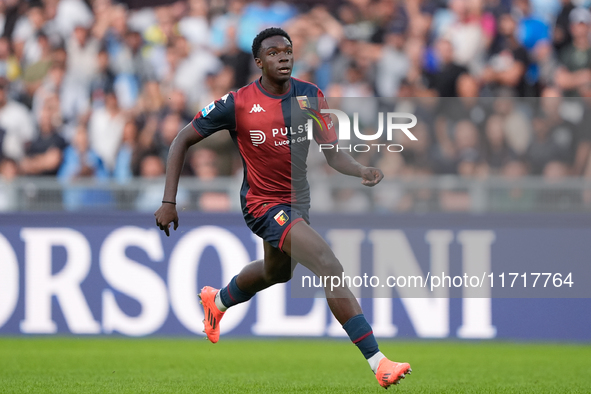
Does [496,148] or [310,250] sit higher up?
[496,148]

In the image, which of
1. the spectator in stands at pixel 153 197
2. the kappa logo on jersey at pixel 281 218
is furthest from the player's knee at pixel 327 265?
the spectator in stands at pixel 153 197

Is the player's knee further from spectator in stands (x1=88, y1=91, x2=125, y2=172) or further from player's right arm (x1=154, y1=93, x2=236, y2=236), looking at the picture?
spectator in stands (x1=88, y1=91, x2=125, y2=172)

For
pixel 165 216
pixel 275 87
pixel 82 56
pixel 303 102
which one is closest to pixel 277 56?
pixel 275 87

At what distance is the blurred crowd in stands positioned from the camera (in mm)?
9328

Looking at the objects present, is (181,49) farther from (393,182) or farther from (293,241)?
(293,241)

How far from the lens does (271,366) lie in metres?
7.97

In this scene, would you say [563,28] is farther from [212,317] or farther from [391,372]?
[391,372]

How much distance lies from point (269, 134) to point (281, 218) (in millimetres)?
634

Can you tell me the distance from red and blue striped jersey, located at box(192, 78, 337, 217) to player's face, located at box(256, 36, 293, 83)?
0.79 feet

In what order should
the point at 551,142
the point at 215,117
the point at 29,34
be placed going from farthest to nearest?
the point at 29,34, the point at 551,142, the point at 215,117

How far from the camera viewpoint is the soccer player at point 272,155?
605 cm

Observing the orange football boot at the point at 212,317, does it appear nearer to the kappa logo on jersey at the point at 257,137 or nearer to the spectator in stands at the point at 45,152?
the kappa logo on jersey at the point at 257,137

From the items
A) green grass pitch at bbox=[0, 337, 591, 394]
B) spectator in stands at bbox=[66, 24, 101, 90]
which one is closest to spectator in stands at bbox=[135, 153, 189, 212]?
green grass pitch at bbox=[0, 337, 591, 394]

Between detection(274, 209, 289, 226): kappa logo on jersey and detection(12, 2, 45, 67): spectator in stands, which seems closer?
detection(274, 209, 289, 226): kappa logo on jersey
